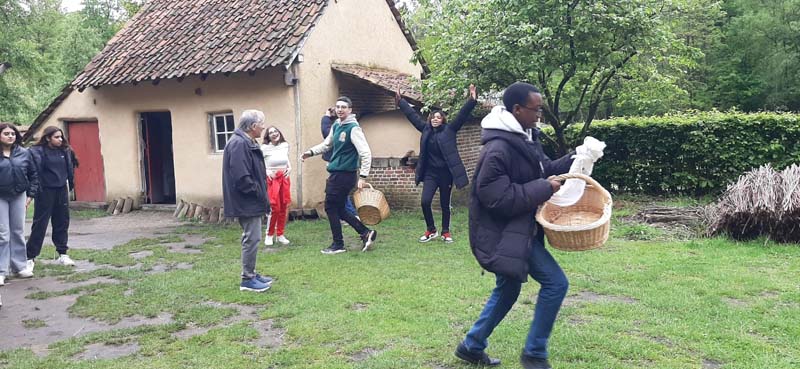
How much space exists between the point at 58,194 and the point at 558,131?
824cm

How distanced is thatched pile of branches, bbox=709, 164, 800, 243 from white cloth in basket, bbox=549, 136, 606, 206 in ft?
16.0

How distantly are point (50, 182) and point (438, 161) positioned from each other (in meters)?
4.91

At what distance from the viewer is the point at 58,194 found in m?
7.72

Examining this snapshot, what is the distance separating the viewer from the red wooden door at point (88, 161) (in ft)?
48.7

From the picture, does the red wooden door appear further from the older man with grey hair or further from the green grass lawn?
the older man with grey hair

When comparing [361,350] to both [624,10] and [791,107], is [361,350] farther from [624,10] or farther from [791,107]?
[791,107]

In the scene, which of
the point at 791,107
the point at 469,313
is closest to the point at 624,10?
the point at 469,313

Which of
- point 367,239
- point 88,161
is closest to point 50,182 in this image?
point 367,239

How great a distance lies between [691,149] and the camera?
39.4 ft

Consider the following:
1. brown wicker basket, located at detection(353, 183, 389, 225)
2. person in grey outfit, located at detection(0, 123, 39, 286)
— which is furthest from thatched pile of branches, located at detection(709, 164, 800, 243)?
person in grey outfit, located at detection(0, 123, 39, 286)

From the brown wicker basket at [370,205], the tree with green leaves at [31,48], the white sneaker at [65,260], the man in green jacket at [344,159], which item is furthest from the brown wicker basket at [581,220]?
the tree with green leaves at [31,48]

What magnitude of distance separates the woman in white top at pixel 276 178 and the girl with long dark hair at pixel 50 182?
257 cm

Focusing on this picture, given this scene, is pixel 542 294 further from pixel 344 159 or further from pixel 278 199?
pixel 278 199

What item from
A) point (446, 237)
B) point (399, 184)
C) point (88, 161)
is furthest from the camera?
point (88, 161)
